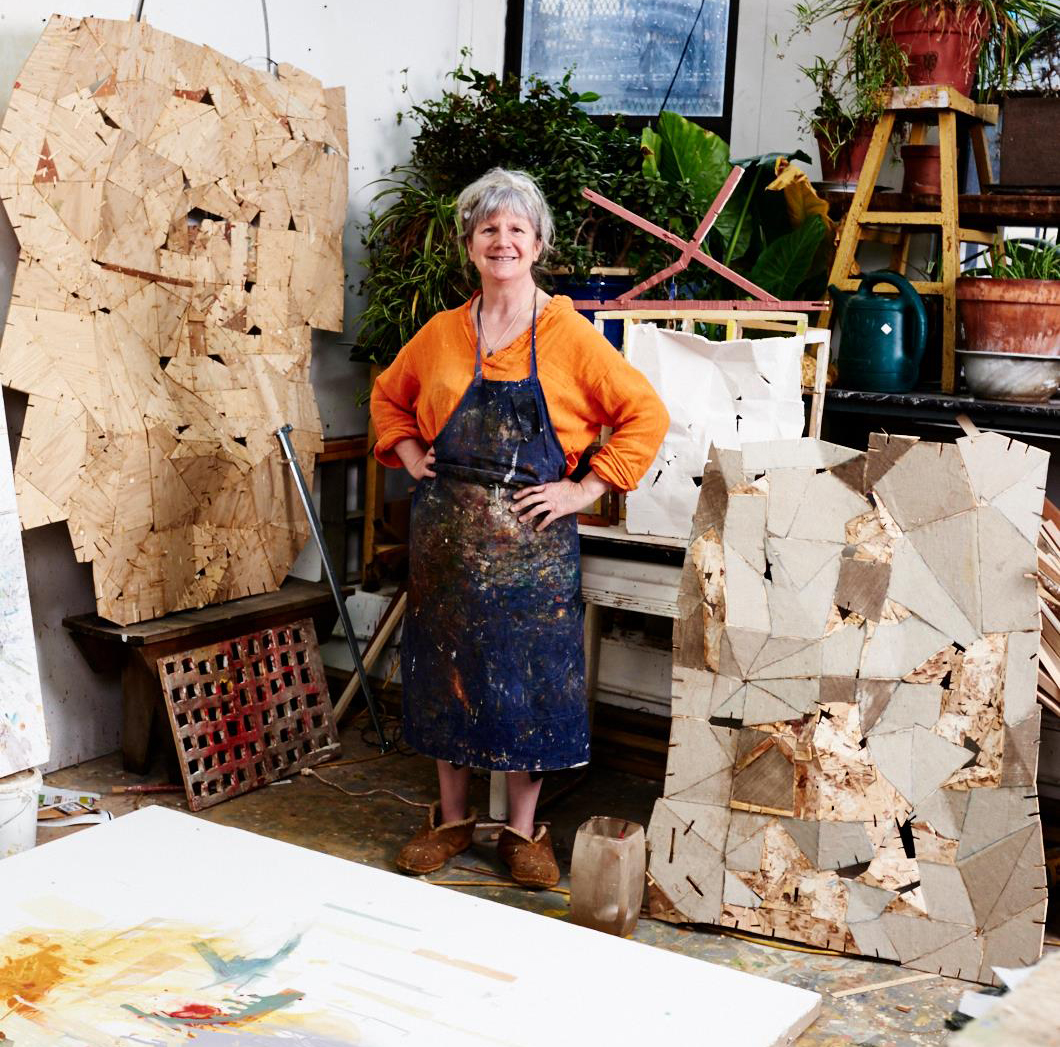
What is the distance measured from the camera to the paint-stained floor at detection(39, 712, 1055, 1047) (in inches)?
102

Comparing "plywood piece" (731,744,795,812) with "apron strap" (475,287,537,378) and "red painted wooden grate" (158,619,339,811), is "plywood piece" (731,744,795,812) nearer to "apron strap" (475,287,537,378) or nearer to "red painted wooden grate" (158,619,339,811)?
"apron strap" (475,287,537,378)

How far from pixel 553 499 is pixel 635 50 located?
7.15 ft

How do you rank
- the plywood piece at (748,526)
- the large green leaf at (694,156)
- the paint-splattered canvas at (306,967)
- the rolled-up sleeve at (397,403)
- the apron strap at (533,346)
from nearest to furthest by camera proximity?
the paint-splattered canvas at (306,967)
the plywood piece at (748,526)
the apron strap at (533,346)
the rolled-up sleeve at (397,403)
the large green leaf at (694,156)

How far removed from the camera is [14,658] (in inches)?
118

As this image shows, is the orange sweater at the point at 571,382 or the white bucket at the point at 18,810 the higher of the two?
the orange sweater at the point at 571,382

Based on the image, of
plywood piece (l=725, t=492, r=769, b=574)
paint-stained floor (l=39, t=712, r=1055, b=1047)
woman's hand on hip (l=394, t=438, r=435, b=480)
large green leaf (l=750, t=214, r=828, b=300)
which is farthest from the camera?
large green leaf (l=750, t=214, r=828, b=300)

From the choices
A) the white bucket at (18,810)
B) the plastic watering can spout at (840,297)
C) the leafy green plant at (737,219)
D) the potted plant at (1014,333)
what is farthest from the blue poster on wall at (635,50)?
the white bucket at (18,810)

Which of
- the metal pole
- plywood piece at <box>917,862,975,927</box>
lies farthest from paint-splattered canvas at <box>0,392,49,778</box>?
plywood piece at <box>917,862,975,927</box>

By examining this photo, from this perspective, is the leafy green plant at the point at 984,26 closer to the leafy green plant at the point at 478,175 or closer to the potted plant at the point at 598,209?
the potted plant at the point at 598,209

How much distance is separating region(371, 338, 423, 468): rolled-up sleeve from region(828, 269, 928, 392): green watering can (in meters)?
1.24

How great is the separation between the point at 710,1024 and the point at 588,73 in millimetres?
3597

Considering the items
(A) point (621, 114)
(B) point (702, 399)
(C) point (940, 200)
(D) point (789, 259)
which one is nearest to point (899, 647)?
(B) point (702, 399)

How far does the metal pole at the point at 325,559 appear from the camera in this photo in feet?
12.7

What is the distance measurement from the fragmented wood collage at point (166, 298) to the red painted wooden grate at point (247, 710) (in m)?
0.18
